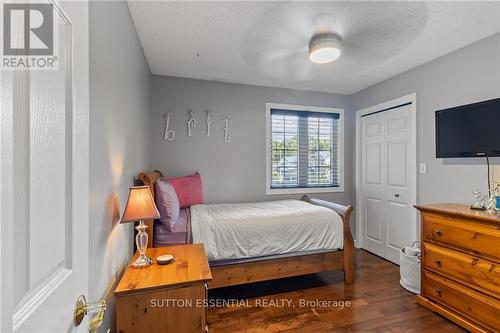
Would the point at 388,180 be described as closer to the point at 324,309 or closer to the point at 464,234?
the point at 464,234

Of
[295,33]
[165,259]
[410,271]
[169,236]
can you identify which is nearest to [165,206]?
[169,236]

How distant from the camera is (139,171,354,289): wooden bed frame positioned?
224 centimetres

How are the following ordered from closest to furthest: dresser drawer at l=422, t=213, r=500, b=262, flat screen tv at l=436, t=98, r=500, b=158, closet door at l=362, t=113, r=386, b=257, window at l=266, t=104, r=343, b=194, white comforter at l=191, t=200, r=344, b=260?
dresser drawer at l=422, t=213, r=500, b=262 < flat screen tv at l=436, t=98, r=500, b=158 < white comforter at l=191, t=200, r=344, b=260 < closet door at l=362, t=113, r=386, b=257 < window at l=266, t=104, r=343, b=194

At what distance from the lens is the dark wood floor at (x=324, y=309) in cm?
196

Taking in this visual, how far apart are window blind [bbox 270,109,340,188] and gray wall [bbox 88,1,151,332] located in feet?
7.35

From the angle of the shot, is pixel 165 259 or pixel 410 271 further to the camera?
pixel 410 271

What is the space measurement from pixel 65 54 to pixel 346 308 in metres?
2.62

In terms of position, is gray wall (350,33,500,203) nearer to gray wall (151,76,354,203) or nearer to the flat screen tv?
the flat screen tv

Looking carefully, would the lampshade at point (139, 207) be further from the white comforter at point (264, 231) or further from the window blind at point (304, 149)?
the window blind at point (304, 149)

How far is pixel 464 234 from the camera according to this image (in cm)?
190

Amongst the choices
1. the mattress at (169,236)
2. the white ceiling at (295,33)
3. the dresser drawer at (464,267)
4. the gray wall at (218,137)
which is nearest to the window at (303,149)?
the gray wall at (218,137)

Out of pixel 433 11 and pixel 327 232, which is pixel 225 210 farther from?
Answer: pixel 433 11

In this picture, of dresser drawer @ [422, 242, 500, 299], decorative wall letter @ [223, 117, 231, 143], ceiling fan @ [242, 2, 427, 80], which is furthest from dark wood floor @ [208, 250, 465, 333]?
ceiling fan @ [242, 2, 427, 80]

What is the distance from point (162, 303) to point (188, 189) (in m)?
1.85
